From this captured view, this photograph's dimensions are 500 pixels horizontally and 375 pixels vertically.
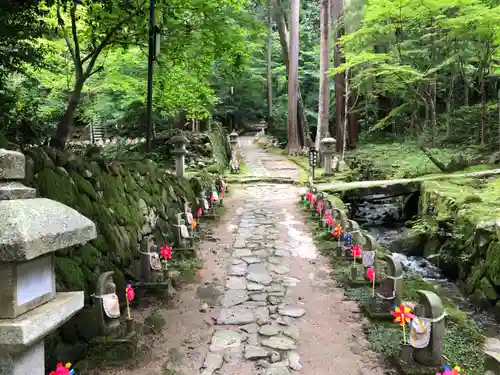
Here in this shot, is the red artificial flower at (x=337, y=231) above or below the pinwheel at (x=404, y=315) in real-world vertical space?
below

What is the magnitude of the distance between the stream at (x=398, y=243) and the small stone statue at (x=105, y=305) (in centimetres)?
560

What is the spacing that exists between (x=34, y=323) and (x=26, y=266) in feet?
0.91

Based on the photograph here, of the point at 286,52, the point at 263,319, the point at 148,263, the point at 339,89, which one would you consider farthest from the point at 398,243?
the point at 286,52

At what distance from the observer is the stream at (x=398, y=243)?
22.9 feet

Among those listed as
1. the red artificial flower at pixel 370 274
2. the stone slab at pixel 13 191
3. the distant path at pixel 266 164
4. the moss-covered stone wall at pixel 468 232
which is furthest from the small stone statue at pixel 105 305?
the distant path at pixel 266 164

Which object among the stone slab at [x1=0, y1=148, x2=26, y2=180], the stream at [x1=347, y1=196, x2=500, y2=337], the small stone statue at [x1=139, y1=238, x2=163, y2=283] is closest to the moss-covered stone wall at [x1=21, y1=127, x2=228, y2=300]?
the small stone statue at [x1=139, y1=238, x2=163, y2=283]

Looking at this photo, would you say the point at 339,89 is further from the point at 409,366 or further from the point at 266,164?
the point at 409,366

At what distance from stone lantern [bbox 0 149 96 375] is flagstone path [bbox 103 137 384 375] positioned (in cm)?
215

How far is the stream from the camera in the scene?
22.9ft

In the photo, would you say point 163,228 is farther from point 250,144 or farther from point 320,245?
point 250,144

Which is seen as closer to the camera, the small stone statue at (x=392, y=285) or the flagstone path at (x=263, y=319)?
the flagstone path at (x=263, y=319)

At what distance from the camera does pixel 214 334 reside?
15.3 feet

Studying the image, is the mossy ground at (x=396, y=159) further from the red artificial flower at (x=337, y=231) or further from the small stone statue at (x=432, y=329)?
the small stone statue at (x=432, y=329)

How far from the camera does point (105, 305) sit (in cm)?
394
